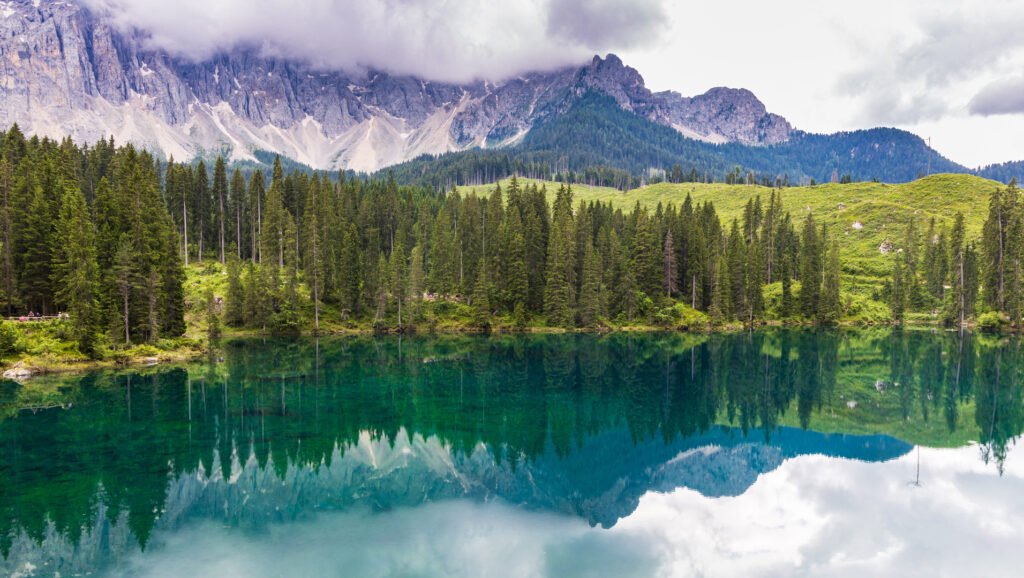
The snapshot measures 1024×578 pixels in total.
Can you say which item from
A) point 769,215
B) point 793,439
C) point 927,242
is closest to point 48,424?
point 793,439

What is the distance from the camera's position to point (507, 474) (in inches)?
1118

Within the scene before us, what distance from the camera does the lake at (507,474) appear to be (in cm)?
1953

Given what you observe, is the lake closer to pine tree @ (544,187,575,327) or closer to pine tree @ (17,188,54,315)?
pine tree @ (17,188,54,315)

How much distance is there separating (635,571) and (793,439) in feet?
71.4

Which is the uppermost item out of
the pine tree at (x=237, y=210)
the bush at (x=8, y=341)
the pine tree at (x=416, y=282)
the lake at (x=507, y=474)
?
the pine tree at (x=237, y=210)

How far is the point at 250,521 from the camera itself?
2192 centimetres

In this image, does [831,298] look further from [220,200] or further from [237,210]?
[220,200]

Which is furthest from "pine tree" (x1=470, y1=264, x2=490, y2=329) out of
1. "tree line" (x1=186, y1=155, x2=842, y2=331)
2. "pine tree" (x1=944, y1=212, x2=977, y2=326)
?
"pine tree" (x1=944, y1=212, x2=977, y2=326)

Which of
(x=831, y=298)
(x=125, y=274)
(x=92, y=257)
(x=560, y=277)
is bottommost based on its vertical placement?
(x=831, y=298)

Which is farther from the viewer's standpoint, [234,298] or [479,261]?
[479,261]

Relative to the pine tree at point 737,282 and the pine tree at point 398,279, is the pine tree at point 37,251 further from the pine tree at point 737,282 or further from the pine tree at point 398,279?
the pine tree at point 737,282

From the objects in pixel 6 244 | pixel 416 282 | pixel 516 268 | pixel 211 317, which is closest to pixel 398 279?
pixel 416 282

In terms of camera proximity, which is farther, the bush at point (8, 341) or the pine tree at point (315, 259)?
the pine tree at point (315, 259)

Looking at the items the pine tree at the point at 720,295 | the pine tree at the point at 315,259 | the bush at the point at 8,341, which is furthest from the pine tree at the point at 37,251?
the pine tree at the point at 720,295
